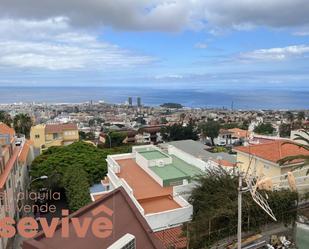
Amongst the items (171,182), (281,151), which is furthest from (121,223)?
(281,151)

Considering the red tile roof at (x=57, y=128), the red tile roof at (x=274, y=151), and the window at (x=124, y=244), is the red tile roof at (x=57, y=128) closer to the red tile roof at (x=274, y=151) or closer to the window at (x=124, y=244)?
the red tile roof at (x=274, y=151)

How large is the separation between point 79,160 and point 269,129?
3892 centimetres

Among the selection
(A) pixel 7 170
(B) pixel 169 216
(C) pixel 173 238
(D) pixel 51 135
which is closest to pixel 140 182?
(B) pixel 169 216

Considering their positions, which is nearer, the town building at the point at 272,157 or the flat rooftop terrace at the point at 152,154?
the town building at the point at 272,157

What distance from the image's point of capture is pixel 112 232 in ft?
23.3

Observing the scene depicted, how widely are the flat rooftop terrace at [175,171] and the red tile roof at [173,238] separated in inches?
134

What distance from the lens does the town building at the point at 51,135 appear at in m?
42.8

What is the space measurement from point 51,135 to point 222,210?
3639 cm

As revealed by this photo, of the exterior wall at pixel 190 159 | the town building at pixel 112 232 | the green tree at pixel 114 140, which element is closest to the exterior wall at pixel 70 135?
the green tree at pixel 114 140

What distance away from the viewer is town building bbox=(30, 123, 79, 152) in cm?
4285

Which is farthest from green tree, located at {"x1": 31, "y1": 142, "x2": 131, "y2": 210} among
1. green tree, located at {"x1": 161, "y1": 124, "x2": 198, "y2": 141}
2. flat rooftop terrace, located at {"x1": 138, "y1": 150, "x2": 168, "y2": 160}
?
green tree, located at {"x1": 161, "y1": 124, "x2": 198, "y2": 141}

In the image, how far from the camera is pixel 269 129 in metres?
55.0

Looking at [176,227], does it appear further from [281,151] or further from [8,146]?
[8,146]

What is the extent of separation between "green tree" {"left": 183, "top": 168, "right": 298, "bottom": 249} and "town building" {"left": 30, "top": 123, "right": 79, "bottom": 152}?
32.1 metres
